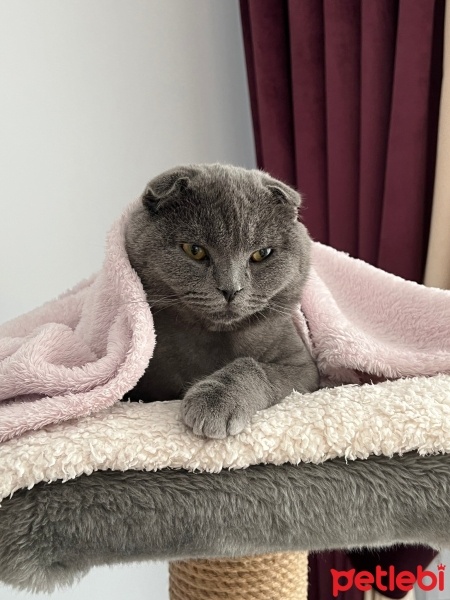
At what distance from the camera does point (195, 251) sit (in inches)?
31.1

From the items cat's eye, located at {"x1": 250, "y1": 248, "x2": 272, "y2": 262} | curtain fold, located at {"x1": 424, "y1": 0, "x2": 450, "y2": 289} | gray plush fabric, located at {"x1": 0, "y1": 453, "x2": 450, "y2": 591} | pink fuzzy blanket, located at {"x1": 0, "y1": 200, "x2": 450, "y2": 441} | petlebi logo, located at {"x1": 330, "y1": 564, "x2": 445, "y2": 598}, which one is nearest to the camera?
→ gray plush fabric, located at {"x1": 0, "y1": 453, "x2": 450, "y2": 591}

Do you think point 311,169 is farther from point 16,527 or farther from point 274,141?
point 16,527

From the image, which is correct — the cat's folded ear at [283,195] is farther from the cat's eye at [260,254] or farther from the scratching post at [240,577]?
the scratching post at [240,577]

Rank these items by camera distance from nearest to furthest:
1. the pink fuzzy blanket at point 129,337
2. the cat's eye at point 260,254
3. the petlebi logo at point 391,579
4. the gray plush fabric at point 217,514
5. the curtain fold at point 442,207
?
the gray plush fabric at point 217,514 → the pink fuzzy blanket at point 129,337 → the cat's eye at point 260,254 → the petlebi logo at point 391,579 → the curtain fold at point 442,207

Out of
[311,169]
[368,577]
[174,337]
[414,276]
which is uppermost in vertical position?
[174,337]

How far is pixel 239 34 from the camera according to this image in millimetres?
1773

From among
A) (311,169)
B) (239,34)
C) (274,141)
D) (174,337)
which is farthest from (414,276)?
(239,34)

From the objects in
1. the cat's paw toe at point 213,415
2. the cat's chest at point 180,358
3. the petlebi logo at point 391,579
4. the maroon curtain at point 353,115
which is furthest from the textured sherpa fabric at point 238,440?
the maroon curtain at point 353,115

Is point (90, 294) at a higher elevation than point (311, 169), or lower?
higher

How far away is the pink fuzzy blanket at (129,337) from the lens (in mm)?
693

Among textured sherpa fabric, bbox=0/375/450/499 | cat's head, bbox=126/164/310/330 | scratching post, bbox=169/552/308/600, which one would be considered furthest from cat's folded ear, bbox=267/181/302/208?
scratching post, bbox=169/552/308/600

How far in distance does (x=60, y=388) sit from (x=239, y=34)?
1405 millimetres

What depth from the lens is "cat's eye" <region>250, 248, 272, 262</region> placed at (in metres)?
0.81

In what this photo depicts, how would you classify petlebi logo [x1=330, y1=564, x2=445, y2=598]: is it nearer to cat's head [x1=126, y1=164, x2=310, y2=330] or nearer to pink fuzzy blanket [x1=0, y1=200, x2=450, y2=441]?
pink fuzzy blanket [x1=0, y1=200, x2=450, y2=441]
